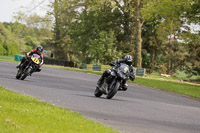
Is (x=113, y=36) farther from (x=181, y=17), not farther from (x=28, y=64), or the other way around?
(x=28, y=64)

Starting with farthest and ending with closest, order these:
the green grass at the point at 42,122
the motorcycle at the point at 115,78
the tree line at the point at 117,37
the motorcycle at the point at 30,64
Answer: the tree line at the point at 117,37 < the motorcycle at the point at 30,64 < the motorcycle at the point at 115,78 < the green grass at the point at 42,122

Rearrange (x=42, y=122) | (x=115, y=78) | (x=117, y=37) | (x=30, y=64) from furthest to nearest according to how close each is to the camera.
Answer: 1. (x=117, y=37)
2. (x=30, y=64)
3. (x=115, y=78)
4. (x=42, y=122)

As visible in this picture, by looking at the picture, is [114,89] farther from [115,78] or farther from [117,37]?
[117,37]

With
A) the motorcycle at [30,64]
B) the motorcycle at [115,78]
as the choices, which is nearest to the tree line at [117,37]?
the motorcycle at [30,64]

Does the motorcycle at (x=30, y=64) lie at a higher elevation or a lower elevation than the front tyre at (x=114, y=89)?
higher

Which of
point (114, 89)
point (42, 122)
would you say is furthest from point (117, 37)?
point (42, 122)

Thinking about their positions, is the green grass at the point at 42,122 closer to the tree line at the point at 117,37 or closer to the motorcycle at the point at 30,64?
the motorcycle at the point at 30,64

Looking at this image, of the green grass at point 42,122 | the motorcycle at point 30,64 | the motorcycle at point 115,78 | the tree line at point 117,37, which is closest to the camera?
the green grass at point 42,122

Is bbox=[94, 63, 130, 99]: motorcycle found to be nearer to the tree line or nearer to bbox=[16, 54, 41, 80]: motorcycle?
bbox=[16, 54, 41, 80]: motorcycle

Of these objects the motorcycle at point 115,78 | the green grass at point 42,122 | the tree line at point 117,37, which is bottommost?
the green grass at point 42,122

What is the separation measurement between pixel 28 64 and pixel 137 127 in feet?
40.2

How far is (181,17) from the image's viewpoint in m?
40.3

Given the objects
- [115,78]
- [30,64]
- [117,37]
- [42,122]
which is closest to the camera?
[42,122]

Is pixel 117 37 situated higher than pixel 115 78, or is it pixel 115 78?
pixel 117 37
